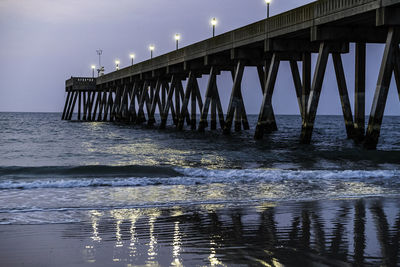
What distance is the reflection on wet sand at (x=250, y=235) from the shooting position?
4875mm

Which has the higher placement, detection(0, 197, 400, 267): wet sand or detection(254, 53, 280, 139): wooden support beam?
detection(254, 53, 280, 139): wooden support beam

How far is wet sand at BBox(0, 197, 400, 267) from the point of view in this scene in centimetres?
484

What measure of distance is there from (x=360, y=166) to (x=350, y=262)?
42.3 feet

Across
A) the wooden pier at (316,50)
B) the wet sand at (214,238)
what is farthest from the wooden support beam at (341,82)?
the wet sand at (214,238)

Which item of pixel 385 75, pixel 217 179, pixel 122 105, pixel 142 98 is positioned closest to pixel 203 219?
pixel 217 179

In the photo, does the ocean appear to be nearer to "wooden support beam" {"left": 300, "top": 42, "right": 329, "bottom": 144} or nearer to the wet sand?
the wet sand

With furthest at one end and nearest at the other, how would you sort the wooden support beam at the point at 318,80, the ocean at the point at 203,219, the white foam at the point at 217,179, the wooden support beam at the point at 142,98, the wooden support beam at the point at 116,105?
the wooden support beam at the point at 116,105 < the wooden support beam at the point at 142,98 < the wooden support beam at the point at 318,80 < the white foam at the point at 217,179 < the ocean at the point at 203,219

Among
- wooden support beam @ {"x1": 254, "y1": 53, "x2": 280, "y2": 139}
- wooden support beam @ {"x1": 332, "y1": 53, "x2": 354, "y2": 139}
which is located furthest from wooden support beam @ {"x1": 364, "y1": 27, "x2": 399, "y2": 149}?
wooden support beam @ {"x1": 254, "y1": 53, "x2": 280, "y2": 139}

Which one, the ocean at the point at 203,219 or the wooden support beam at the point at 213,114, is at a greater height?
the wooden support beam at the point at 213,114

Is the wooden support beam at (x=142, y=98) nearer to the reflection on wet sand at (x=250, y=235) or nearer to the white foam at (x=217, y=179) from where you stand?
the white foam at (x=217, y=179)

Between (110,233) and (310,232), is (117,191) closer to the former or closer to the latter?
(110,233)

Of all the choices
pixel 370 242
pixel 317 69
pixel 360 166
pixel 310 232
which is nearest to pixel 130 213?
pixel 310 232

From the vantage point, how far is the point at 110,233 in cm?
611

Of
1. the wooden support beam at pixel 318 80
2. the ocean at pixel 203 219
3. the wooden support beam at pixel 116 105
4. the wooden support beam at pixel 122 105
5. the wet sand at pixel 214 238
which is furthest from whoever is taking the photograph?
the wooden support beam at pixel 116 105
